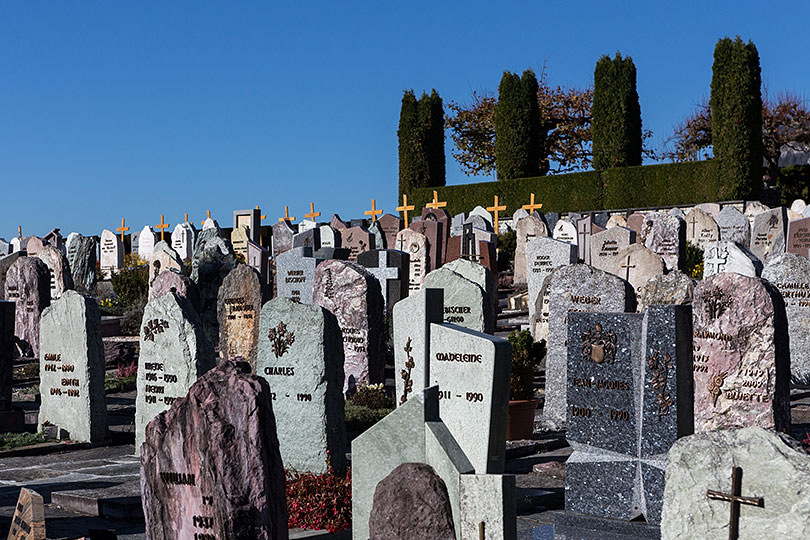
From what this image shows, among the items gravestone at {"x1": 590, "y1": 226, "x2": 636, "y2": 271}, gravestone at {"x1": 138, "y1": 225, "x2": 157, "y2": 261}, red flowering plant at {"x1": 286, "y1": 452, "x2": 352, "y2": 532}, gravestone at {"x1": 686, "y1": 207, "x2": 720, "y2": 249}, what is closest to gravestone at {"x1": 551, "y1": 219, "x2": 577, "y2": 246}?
gravestone at {"x1": 686, "y1": 207, "x2": 720, "y2": 249}

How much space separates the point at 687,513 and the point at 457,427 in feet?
9.55

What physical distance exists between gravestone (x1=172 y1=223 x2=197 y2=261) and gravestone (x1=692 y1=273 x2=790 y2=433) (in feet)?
76.6

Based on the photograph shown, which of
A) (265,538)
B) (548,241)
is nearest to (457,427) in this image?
(265,538)

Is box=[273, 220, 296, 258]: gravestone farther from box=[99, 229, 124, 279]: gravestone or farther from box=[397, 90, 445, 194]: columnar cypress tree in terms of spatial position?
box=[397, 90, 445, 194]: columnar cypress tree

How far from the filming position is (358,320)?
42.8ft

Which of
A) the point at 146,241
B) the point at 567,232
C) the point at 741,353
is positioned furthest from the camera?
the point at 146,241

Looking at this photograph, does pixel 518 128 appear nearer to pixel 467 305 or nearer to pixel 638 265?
pixel 638 265

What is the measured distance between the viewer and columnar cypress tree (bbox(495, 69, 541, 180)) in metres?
43.1

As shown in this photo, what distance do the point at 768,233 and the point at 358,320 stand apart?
14.3 meters

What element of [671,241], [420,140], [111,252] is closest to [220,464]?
[671,241]

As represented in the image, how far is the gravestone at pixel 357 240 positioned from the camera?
24.2m

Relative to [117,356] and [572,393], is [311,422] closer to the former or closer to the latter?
[572,393]

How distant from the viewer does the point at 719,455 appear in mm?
4191

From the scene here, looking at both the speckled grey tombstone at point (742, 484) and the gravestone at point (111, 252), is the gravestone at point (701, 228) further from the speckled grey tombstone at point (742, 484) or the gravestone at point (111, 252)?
the speckled grey tombstone at point (742, 484)
